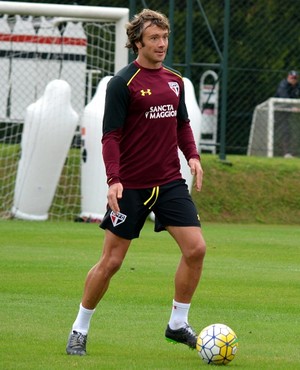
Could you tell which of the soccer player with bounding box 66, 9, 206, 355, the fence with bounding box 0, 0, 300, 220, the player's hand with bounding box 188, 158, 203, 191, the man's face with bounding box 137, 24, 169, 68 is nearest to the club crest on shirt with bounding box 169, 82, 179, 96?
the soccer player with bounding box 66, 9, 206, 355

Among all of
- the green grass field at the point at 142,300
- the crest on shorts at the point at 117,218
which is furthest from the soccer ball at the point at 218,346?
the crest on shorts at the point at 117,218

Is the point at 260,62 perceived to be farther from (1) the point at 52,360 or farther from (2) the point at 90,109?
(1) the point at 52,360

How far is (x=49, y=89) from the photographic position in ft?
61.6

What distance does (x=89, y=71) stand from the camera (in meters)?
21.5

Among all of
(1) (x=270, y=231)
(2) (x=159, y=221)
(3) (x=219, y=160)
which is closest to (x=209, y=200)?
(3) (x=219, y=160)

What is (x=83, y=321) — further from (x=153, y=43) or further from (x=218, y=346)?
(x=153, y=43)

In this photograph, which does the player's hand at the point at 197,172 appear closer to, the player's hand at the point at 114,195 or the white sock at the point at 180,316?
the player's hand at the point at 114,195

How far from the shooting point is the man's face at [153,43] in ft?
26.2

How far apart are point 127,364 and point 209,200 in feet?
41.6

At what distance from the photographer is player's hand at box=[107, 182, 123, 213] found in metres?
7.77

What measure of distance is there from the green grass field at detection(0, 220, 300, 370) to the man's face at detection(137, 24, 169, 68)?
6.48 ft

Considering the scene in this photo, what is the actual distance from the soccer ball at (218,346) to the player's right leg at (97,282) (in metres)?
Result: 0.75

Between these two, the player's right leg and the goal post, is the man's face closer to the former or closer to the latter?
the player's right leg

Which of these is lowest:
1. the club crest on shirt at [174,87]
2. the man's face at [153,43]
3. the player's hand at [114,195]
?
the player's hand at [114,195]
